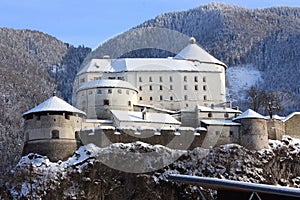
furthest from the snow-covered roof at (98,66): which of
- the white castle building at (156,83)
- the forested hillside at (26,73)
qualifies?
the forested hillside at (26,73)

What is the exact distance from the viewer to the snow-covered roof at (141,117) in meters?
57.4

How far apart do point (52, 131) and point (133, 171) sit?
27.6 feet

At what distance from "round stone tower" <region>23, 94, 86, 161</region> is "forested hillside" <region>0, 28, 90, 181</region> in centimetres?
3875

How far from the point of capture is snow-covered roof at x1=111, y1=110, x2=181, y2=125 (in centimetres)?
5738

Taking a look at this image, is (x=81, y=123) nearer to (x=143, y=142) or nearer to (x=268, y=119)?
(x=143, y=142)

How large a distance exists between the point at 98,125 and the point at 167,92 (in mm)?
Answer: 13505

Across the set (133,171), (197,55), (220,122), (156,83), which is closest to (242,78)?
(197,55)

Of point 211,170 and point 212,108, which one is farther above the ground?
point 212,108

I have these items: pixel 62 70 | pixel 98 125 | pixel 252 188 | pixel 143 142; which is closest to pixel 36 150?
pixel 98 125

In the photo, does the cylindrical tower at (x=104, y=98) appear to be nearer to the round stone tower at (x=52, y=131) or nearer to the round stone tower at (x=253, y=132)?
the round stone tower at (x=52, y=131)

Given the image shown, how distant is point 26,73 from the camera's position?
158 metres

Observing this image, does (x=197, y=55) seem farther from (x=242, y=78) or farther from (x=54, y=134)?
(x=242, y=78)

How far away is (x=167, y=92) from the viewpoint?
67.8 m

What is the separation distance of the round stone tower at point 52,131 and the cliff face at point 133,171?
989 millimetres
